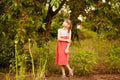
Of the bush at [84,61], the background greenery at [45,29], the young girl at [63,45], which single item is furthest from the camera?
the bush at [84,61]

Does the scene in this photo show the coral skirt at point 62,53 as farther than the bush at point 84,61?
No

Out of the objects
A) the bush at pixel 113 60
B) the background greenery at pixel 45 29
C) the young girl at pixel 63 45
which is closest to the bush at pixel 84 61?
the background greenery at pixel 45 29

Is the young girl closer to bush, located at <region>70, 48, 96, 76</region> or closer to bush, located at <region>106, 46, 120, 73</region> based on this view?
bush, located at <region>70, 48, 96, 76</region>

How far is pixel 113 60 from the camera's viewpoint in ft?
33.2

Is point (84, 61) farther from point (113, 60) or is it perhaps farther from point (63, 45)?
point (113, 60)

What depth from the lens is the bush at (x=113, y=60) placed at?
1010 centimetres

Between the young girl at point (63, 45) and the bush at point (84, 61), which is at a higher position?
the young girl at point (63, 45)

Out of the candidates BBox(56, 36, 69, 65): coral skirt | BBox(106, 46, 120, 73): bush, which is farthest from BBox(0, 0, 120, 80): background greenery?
BBox(56, 36, 69, 65): coral skirt

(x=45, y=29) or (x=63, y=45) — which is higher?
(x=45, y=29)

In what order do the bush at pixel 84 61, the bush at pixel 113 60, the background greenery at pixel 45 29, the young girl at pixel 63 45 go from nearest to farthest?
the background greenery at pixel 45 29 → the young girl at pixel 63 45 → the bush at pixel 84 61 → the bush at pixel 113 60

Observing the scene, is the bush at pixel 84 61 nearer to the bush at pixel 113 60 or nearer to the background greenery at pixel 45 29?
the background greenery at pixel 45 29

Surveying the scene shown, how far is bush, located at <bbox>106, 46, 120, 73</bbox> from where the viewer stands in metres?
10.1

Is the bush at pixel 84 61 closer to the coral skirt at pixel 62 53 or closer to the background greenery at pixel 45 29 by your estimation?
the background greenery at pixel 45 29

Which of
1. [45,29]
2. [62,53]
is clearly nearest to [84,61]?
[62,53]
